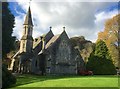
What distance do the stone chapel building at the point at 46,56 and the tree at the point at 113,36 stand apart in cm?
967

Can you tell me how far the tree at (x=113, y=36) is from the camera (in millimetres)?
52844

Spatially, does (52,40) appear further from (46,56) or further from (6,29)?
(6,29)

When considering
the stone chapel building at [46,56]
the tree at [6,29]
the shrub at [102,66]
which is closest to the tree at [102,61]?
the shrub at [102,66]

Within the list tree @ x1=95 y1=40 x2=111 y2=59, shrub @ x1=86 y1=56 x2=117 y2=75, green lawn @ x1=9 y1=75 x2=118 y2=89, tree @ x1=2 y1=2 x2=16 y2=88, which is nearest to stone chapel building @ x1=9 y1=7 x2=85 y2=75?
shrub @ x1=86 y1=56 x2=117 y2=75

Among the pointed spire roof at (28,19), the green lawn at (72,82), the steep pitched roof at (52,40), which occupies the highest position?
the pointed spire roof at (28,19)

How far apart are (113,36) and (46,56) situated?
15.8 metres

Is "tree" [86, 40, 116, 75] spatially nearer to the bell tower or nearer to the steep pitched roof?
the steep pitched roof

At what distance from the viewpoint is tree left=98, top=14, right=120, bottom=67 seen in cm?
5284

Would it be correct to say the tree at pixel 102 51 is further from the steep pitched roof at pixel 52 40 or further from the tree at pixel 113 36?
the steep pitched roof at pixel 52 40

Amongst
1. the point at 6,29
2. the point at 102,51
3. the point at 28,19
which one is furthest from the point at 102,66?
the point at 6,29

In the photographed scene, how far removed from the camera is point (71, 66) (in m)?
59.4

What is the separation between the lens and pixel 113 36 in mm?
53562

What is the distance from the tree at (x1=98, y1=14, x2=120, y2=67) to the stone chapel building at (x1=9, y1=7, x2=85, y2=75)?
9.67m

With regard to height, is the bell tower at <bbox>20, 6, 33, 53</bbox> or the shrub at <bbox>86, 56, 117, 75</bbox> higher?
the bell tower at <bbox>20, 6, 33, 53</bbox>
